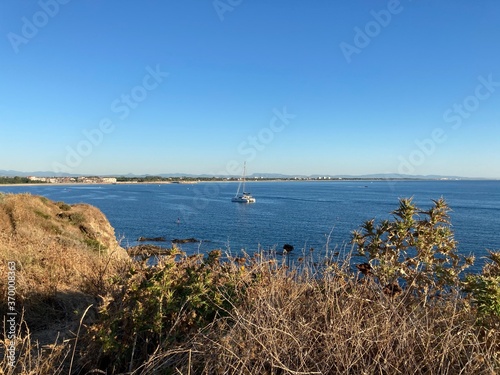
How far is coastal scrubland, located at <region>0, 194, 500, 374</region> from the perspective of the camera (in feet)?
8.91

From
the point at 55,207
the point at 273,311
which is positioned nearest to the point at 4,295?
the point at 273,311

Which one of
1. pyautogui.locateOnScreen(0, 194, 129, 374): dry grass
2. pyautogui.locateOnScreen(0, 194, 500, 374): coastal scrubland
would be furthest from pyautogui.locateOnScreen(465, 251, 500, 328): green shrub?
pyautogui.locateOnScreen(0, 194, 129, 374): dry grass

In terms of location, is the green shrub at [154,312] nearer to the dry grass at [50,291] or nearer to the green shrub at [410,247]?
the dry grass at [50,291]

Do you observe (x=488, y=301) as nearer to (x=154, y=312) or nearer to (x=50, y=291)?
(x=154, y=312)

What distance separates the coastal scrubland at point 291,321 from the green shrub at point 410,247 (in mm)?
15

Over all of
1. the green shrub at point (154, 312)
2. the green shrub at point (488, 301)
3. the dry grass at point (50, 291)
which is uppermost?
the green shrub at point (488, 301)

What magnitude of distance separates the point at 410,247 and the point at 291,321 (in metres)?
2.14

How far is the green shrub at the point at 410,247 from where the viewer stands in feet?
13.3

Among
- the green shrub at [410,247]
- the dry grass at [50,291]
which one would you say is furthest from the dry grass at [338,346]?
the dry grass at [50,291]

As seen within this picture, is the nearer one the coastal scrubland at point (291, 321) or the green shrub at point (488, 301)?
the coastal scrubland at point (291, 321)

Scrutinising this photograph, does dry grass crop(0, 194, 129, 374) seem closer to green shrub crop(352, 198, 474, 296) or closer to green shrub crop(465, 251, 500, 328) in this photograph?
green shrub crop(352, 198, 474, 296)

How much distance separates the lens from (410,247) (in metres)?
4.42

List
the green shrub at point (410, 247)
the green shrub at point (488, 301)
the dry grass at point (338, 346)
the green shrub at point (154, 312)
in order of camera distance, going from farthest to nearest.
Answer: the green shrub at point (410, 247) < the green shrub at point (154, 312) < the green shrub at point (488, 301) < the dry grass at point (338, 346)

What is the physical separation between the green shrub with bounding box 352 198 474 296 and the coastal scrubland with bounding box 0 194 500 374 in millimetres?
15
